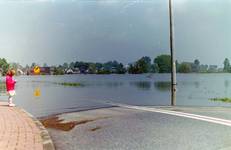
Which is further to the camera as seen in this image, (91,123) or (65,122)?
(65,122)

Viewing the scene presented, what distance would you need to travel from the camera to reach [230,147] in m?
6.86

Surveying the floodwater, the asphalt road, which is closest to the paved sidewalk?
the asphalt road

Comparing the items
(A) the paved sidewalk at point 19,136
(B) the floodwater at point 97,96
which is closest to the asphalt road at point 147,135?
(A) the paved sidewalk at point 19,136

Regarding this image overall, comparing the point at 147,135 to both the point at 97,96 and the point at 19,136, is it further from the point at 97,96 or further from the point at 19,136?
the point at 97,96

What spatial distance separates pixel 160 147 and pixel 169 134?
1227 mm

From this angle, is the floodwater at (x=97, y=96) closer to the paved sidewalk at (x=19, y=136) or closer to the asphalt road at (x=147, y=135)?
the paved sidewalk at (x=19, y=136)

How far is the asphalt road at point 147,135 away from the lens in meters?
7.24

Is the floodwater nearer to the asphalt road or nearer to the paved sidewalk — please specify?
the paved sidewalk

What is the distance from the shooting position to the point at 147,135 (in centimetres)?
830

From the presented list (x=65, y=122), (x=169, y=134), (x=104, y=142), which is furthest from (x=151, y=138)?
(x=65, y=122)

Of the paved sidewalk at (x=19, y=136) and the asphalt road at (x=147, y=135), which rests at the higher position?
the paved sidewalk at (x=19, y=136)

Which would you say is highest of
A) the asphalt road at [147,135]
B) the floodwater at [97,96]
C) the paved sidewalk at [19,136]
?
the paved sidewalk at [19,136]

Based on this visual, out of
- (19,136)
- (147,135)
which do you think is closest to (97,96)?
(147,135)

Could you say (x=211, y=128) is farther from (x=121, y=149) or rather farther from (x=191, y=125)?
(x=121, y=149)
